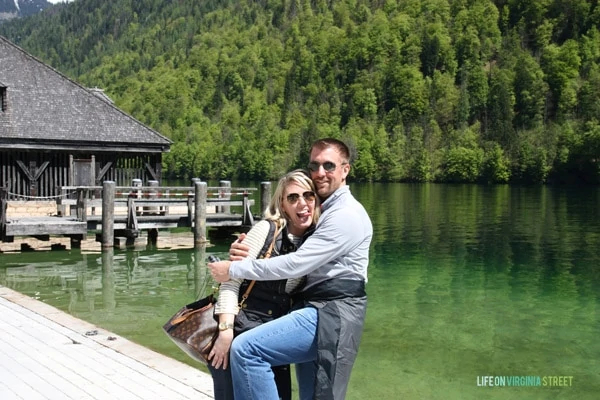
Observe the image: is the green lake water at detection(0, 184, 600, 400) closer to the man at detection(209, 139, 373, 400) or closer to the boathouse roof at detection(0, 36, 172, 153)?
the man at detection(209, 139, 373, 400)

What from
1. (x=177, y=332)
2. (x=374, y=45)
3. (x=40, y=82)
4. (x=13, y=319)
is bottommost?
(x=13, y=319)

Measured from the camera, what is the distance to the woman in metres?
4.74

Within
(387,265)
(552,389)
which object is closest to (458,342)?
(552,389)

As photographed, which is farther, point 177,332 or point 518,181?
point 518,181

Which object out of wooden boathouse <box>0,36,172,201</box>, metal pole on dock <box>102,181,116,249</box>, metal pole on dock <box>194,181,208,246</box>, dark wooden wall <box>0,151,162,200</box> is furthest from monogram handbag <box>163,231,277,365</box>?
wooden boathouse <box>0,36,172,201</box>

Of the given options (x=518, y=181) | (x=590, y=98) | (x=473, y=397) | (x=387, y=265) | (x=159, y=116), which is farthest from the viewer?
(x=159, y=116)

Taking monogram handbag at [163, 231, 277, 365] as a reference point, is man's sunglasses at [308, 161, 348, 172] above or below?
above

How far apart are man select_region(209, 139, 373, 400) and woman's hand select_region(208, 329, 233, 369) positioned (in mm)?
A: 94

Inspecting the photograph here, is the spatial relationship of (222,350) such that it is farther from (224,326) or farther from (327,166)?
(327,166)

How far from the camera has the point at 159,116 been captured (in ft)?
589

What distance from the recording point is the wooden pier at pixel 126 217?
22734 millimetres

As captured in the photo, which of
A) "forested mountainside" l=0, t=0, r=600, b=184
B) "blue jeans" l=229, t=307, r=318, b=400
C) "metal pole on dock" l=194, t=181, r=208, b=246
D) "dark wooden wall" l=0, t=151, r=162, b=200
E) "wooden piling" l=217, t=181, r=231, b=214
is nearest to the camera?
"blue jeans" l=229, t=307, r=318, b=400

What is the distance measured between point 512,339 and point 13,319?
28.1 ft

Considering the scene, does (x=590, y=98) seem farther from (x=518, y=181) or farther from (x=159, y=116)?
(x=159, y=116)
